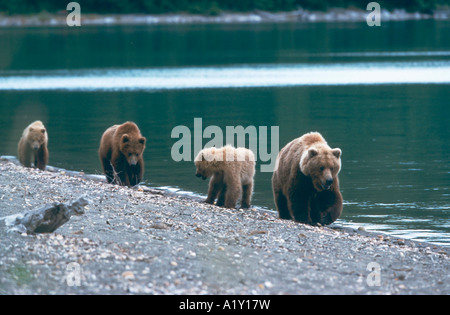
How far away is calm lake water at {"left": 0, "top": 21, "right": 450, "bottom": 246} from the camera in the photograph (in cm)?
1312

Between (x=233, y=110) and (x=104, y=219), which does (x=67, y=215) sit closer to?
(x=104, y=219)

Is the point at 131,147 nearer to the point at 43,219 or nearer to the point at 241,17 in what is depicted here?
the point at 43,219

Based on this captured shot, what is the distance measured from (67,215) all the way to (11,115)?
19.0 metres

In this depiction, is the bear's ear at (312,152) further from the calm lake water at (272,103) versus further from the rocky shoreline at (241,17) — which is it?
the rocky shoreline at (241,17)

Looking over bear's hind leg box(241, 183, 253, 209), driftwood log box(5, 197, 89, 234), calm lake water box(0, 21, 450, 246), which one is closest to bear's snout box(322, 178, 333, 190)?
calm lake water box(0, 21, 450, 246)

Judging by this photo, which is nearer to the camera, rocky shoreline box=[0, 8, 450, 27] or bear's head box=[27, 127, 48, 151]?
bear's head box=[27, 127, 48, 151]

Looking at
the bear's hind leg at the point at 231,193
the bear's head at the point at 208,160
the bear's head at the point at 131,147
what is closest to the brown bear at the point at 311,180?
the bear's hind leg at the point at 231,193

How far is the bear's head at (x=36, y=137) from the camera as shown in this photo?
13.7m

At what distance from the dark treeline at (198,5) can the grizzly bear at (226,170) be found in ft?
267

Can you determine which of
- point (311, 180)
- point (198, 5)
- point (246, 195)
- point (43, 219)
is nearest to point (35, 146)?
point (246, 195)

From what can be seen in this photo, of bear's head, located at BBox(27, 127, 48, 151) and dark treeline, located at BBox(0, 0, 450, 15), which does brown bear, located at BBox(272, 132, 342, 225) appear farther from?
dark treeline, located at BBox(0, 0, 450, 15)

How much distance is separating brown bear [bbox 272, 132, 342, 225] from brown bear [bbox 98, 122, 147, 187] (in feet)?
8.67
